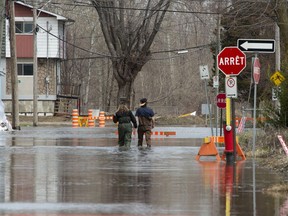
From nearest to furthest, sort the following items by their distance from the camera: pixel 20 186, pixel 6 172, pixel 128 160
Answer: pixel 20 186 → pixel 6 172 → pixel 128 160

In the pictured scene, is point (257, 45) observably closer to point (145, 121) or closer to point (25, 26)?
point (145, 121)

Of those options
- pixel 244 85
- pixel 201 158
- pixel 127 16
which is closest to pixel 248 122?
pixel 244 85

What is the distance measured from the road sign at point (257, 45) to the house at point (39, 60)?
49973 mm

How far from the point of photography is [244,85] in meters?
60.6

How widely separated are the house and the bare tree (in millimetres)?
7916

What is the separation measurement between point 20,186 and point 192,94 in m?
75.7

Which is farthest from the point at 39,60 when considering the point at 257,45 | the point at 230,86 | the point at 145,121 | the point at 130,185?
the point at 130,185

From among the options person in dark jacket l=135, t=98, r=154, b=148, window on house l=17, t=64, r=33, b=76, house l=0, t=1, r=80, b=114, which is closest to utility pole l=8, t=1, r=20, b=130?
person in dark jacket l=135, t=98, r=154, b=148

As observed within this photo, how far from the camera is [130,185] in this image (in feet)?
51.8

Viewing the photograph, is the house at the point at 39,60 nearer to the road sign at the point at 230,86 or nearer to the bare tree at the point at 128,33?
the bare tree at the point at 128,33

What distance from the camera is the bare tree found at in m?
61.2

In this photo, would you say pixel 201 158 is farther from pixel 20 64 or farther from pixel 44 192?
pixel 20 64

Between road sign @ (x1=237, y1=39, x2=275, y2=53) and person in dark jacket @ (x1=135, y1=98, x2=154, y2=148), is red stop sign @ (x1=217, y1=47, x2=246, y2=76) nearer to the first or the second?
road sign @ (x1=237, y1=39, x2=275, y2=53)

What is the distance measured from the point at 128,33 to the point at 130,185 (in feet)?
154
